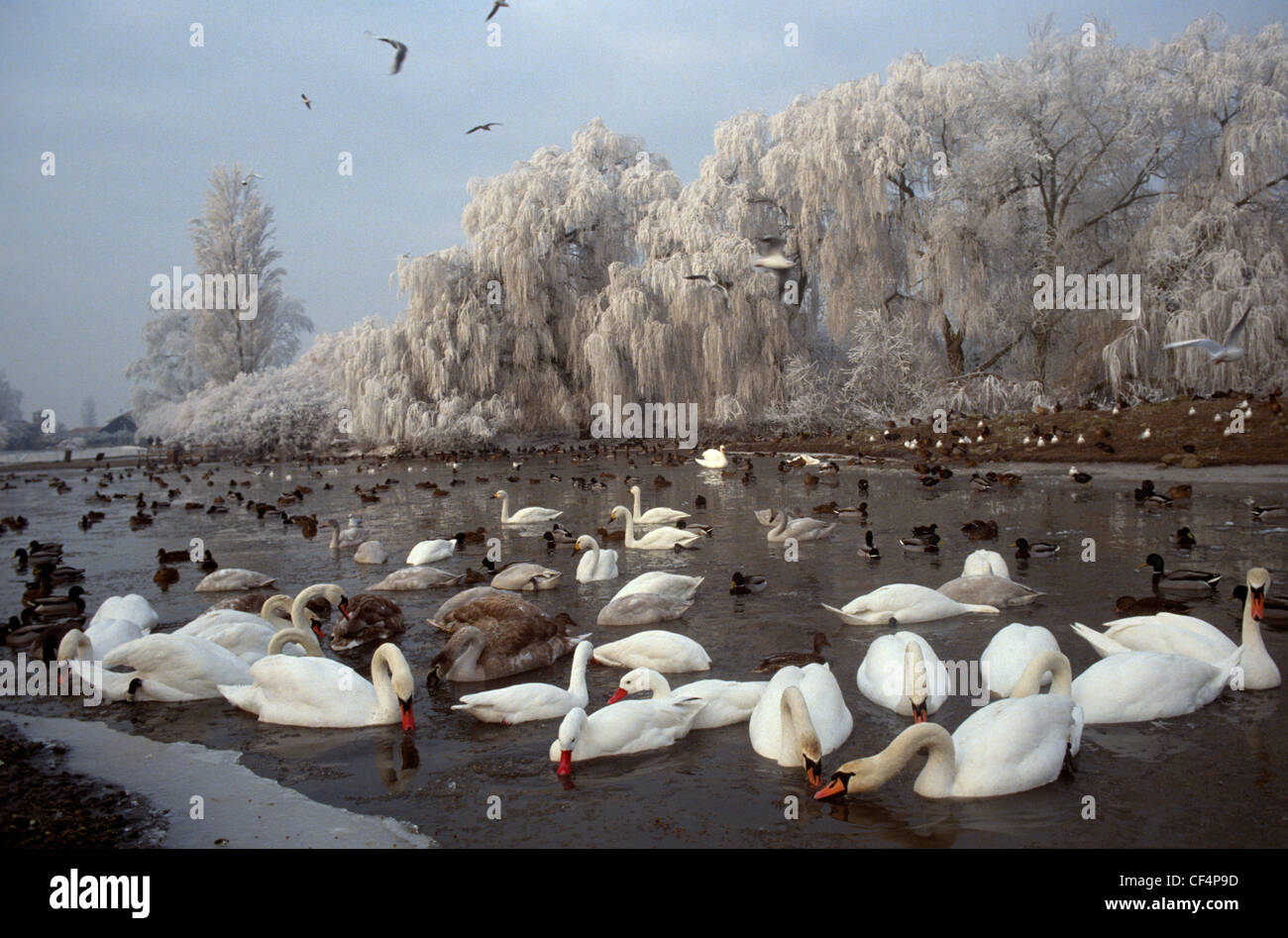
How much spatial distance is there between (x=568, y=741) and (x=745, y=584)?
4690 millimetres

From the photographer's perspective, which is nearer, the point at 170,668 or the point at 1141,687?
the point at 1141,687

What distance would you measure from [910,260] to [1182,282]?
816 cm

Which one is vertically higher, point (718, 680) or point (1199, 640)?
point (1199, 640)

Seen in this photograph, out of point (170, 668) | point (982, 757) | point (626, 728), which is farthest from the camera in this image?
point (170, 668)

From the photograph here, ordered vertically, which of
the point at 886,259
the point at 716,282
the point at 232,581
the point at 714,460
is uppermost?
the point at 886,259

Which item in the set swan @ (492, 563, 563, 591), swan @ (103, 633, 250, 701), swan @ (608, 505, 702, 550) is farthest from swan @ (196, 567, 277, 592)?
swan @ (608, 505, 702, 550)

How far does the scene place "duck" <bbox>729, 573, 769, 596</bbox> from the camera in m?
9.14

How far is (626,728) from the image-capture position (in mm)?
5082

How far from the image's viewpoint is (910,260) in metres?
29.2

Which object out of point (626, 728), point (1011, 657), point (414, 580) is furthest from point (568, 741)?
point (414, 580)

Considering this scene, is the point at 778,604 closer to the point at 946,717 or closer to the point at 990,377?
the point at 946,717

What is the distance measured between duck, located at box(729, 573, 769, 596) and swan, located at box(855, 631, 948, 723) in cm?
311

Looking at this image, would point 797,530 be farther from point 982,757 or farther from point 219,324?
point 219,324

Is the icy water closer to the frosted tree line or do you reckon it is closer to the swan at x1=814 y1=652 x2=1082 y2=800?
the swan at x1=814 y1=652 x2=1082 y2=800
